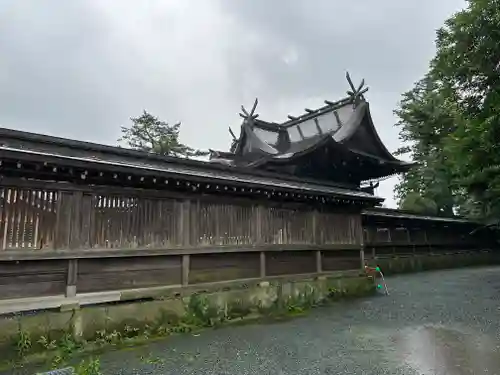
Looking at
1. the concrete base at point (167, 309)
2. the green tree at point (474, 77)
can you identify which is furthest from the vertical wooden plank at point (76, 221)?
the green tree at point (474, 77)

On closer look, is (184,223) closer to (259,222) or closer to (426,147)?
(259,222)

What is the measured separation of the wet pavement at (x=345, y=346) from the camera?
477 centimetres

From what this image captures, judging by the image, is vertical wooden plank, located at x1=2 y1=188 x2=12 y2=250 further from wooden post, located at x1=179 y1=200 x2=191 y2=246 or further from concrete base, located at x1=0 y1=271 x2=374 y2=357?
wooden post, located at x1=179 y1=200 x2=191 y2=246

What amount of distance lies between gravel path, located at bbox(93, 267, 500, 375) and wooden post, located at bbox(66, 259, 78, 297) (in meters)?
1.30

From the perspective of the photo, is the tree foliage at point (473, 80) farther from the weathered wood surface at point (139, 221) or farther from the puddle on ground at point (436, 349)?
the puddle on ground at point (436, 349)

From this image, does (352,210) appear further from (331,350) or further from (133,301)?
(133,301)

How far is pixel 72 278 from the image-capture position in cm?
602

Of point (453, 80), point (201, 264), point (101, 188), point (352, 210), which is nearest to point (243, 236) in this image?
point (201, 264)

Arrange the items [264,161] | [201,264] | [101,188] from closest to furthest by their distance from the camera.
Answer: [101,188]
[201,264]
[264,161]

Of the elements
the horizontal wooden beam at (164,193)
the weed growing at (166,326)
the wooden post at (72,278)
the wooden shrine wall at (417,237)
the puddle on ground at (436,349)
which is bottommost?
the puddle on ground at (436,349)

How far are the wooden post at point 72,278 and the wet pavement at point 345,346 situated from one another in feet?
4.39

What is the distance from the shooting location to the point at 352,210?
10914 mm

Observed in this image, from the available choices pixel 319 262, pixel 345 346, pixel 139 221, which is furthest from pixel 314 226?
pixel 139 221

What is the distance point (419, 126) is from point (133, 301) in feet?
61.1
